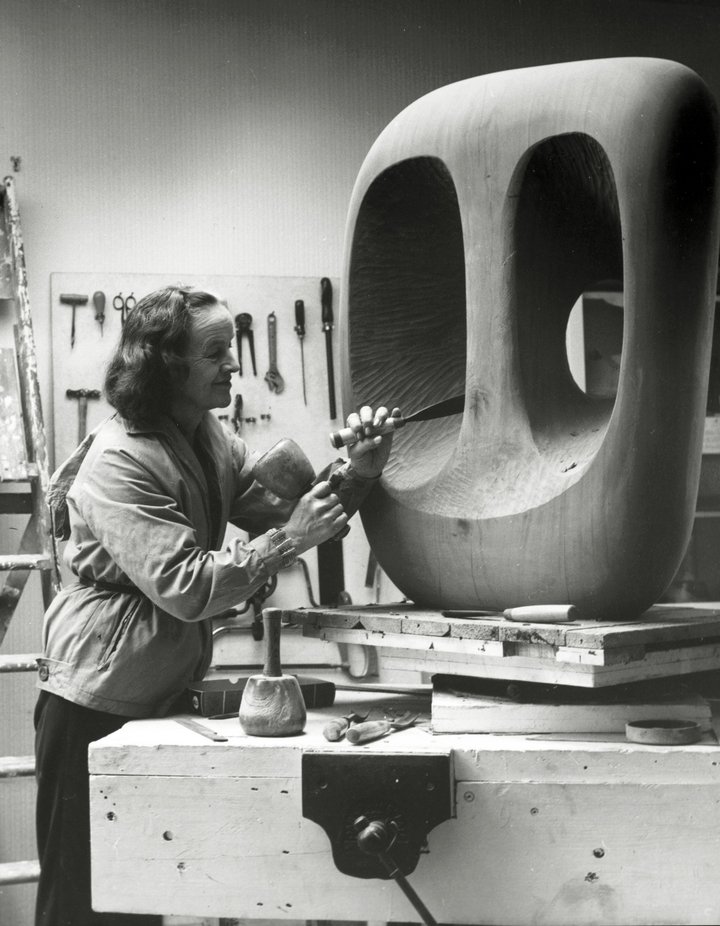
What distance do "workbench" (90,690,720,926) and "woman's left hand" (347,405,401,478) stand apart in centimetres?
46

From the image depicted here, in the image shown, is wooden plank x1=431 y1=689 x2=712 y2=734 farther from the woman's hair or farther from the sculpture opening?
the woman's hair

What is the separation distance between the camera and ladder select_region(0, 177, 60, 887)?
9.13ft

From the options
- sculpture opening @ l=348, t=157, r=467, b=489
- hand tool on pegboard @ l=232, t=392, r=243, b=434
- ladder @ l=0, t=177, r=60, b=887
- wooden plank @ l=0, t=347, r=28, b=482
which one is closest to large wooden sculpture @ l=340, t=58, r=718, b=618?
sculpture opening @ l=348, t=157, r=467, b=489

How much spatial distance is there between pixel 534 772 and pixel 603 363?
2.57m

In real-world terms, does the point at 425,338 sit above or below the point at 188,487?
above

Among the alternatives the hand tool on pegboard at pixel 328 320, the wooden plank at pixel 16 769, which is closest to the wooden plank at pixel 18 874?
the wooden plank at pixel 16 769

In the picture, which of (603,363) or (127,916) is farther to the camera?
(603,363)

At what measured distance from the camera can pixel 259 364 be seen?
3.55 meters

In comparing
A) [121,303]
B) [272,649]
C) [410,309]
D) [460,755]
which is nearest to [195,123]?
[121,303]

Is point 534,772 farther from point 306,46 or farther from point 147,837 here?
point 306,46

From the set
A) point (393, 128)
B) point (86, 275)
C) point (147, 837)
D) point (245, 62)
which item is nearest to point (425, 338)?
point (393, 128)

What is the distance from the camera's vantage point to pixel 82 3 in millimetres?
3512

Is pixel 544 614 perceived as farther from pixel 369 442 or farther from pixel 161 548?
pixel 161 548

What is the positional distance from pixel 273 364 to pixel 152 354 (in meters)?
1.86
